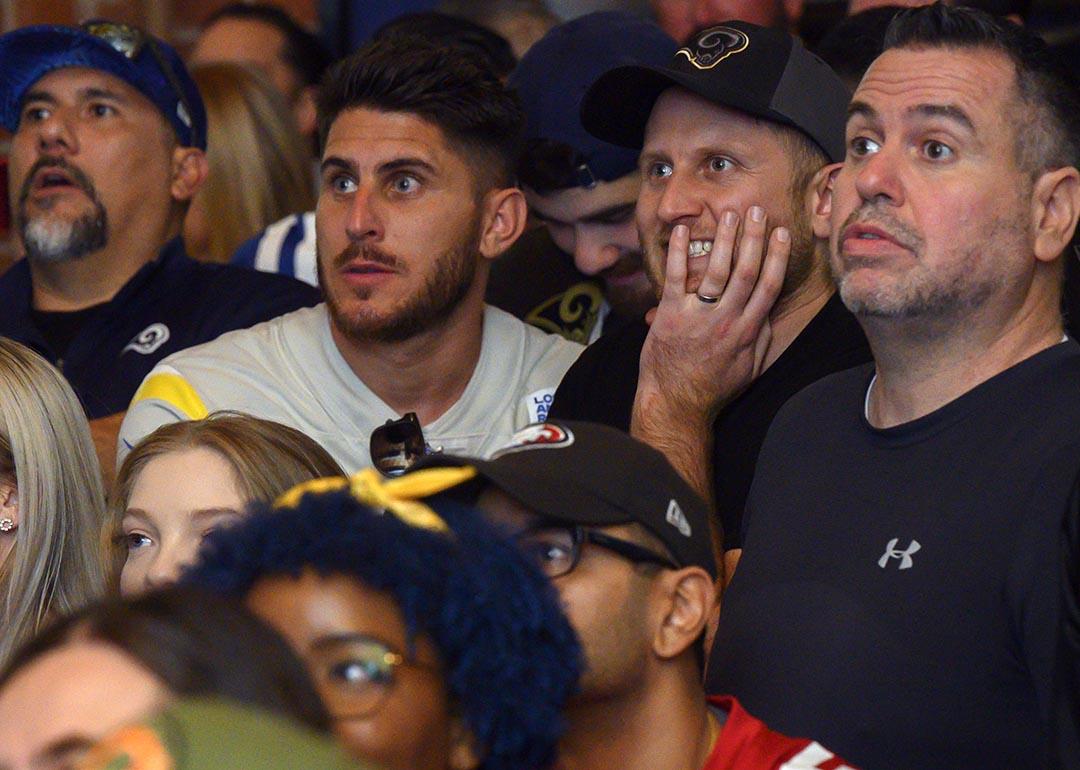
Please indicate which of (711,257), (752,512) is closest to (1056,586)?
(752,512)

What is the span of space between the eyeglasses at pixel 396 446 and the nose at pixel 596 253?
632 millimetres

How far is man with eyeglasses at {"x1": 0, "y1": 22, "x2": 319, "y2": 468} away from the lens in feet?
12.0

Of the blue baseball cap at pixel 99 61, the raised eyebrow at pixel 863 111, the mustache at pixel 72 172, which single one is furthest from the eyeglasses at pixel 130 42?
the raised eyebrow at pixel 863 111

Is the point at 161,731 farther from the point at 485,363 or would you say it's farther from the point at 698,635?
the point at 485,363

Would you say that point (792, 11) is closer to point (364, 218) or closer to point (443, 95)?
point (443, 95)

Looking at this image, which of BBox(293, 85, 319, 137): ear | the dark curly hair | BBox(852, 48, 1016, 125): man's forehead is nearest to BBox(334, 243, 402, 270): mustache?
the dark curly hair

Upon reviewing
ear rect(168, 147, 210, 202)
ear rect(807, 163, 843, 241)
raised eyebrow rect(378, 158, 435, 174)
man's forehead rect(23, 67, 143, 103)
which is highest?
ear rect(807, 163, 843, 241)

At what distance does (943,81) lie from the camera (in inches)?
89.7

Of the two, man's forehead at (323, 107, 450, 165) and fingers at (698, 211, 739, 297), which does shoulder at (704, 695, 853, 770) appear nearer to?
fingers at (698, 211, 739, 297)

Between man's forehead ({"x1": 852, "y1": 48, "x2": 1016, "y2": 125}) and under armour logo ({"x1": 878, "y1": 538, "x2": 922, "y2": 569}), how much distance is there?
0.58 m

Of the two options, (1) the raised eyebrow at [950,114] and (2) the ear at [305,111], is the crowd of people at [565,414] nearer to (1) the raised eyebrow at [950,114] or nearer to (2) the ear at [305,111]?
(1) the raised eyebrow at [950,114]

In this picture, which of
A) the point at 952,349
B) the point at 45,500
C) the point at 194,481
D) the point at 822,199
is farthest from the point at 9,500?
the point at 952,349

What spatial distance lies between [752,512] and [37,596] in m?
1.11

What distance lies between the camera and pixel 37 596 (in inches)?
104
